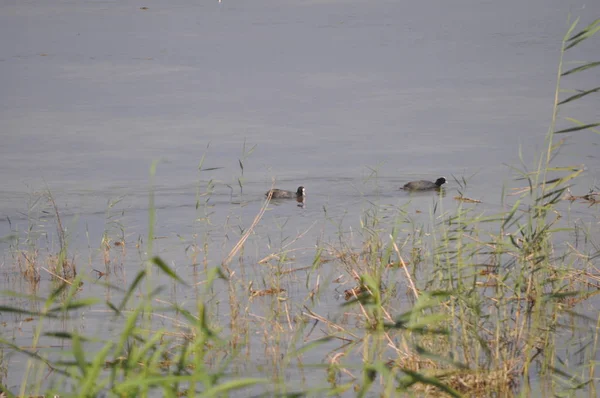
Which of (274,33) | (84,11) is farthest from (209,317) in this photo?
(84,11)

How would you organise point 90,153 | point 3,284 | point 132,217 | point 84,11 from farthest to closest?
point 84,11
point 90,153
point 132,217
point 3,284

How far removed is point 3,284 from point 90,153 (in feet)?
23.8

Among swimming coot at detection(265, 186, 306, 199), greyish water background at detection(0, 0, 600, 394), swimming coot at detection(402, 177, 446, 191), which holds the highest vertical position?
greyish water background at detection(0, 0, 600, 394)

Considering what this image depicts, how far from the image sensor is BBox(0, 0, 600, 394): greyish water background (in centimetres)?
1280

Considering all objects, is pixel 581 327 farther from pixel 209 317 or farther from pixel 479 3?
pixel 479 3

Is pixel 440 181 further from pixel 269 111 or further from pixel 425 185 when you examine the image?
pixel 269 111

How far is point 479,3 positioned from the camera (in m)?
36.7

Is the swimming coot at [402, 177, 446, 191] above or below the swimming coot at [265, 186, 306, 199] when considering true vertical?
above

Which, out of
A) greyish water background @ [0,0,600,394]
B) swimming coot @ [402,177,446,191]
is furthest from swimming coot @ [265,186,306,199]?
swimming coot @ [402,177,446,191]

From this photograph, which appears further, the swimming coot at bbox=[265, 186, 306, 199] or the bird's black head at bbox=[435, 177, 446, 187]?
the bird's black head at bbox=[435, 177, 446, 187]

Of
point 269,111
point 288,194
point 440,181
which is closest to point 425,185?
point 440,181

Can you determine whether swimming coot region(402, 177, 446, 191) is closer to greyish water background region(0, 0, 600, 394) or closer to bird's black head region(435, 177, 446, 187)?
bird's black head region(435, 177, 446, 187)

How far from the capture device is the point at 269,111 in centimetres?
1956

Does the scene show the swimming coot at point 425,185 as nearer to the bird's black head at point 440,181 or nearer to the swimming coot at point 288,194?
the bird's black head at point 440,181
